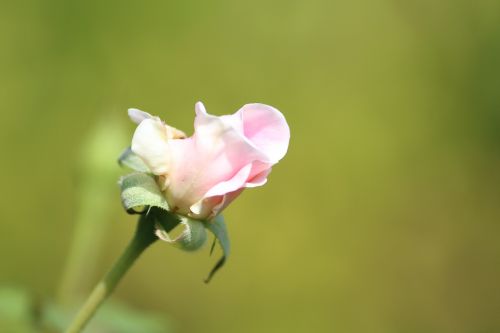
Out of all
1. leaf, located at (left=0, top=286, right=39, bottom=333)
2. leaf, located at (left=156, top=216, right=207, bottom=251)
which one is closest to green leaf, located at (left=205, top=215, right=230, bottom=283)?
leaf, located at (left=156, top=216, right=207, bottom=251)

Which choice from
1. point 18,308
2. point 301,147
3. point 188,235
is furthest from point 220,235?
point 301,147

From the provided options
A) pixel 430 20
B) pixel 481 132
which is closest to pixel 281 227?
pixel 481 132

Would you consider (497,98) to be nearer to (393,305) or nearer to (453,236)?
(453,236)

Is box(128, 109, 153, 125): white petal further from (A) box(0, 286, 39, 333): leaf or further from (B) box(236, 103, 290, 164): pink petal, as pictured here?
(A) box(0, 286, 39, 333): leaf

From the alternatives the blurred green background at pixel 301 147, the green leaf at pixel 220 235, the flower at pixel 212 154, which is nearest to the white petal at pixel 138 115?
the flower at pixel 212 154

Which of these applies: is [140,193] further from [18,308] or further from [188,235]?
[18,308]
